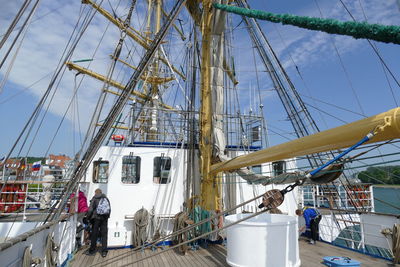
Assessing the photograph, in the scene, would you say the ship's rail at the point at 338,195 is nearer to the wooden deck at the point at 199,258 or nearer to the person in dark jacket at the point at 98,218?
the wooden deck at the point at 199,258

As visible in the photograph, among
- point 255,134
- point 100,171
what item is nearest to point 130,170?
point 100,171

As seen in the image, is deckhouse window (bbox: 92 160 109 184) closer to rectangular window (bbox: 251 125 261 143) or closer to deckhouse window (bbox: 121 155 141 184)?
deckhouse window (bbox: 121 155 141 184)

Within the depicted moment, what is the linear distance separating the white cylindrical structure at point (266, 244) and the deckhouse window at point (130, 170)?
178 inches

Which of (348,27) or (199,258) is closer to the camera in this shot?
(348,27)

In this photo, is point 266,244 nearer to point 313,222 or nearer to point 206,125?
point 206,125

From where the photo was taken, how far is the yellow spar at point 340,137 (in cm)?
244

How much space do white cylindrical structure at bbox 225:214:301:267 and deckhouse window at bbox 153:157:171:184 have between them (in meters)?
4.25

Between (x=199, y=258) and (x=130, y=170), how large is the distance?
3223 millimetres

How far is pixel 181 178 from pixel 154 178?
81 centimetres

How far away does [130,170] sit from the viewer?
7.93 meters

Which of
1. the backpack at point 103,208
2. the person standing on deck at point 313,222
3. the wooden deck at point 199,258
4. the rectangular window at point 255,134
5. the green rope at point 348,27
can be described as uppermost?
the rectangular window at point 255,134

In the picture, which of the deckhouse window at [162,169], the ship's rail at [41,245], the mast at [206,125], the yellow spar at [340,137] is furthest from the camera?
the deckhouse window at [162,169]

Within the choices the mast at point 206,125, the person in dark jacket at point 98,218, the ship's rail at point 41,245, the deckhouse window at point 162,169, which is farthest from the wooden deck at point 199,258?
the deckhouse window at point 162,169

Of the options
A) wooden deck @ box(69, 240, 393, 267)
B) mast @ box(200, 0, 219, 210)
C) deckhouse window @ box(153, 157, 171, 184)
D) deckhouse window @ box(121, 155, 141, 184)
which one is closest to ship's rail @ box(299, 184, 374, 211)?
wooden deck @ box(69, 240, 393, 267)
